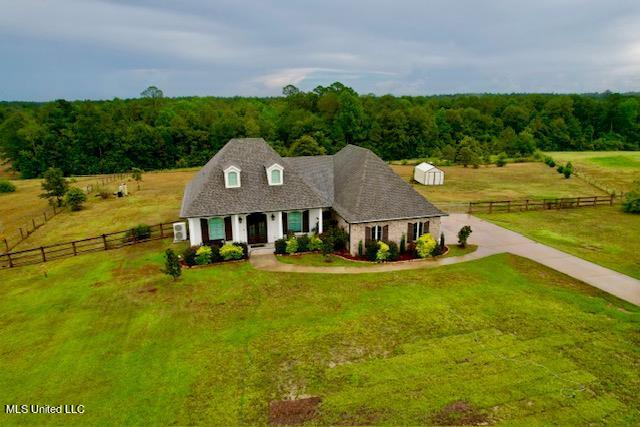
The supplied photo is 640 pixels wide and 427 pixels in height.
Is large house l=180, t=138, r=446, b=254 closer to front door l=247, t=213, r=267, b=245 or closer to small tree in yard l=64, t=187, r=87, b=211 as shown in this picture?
front door l=247, t=213, r=267, b=245

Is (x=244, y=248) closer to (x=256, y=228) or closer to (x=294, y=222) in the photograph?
(x=256, y=228)

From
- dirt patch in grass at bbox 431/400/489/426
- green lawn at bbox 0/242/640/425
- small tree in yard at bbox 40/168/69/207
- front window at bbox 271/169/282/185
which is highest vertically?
front window at bbox 271/169/282/185

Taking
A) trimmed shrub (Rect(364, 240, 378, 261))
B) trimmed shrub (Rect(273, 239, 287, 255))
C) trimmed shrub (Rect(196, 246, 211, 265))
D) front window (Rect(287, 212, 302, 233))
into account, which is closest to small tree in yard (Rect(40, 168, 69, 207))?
trimmed shrub (Rect(196, 246, 211, 265))

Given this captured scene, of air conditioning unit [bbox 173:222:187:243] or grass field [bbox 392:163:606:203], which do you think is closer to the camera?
air conditioning unit [bbox 173:222:187:243]

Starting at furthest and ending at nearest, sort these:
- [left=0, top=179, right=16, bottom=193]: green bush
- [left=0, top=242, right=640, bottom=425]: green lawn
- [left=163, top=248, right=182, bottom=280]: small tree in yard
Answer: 1. [left=0, top=179, right=16, bottom=193]: green bush
2. [left=163, top=248, right=182, bottom=280]: small tree in yard
3. [left=0, top=242, right=640, bottom=425]: green lawn

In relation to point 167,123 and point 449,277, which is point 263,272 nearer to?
point 449,277

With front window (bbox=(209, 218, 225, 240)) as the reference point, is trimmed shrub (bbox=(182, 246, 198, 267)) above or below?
below

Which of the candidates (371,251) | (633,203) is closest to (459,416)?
(371,251)
